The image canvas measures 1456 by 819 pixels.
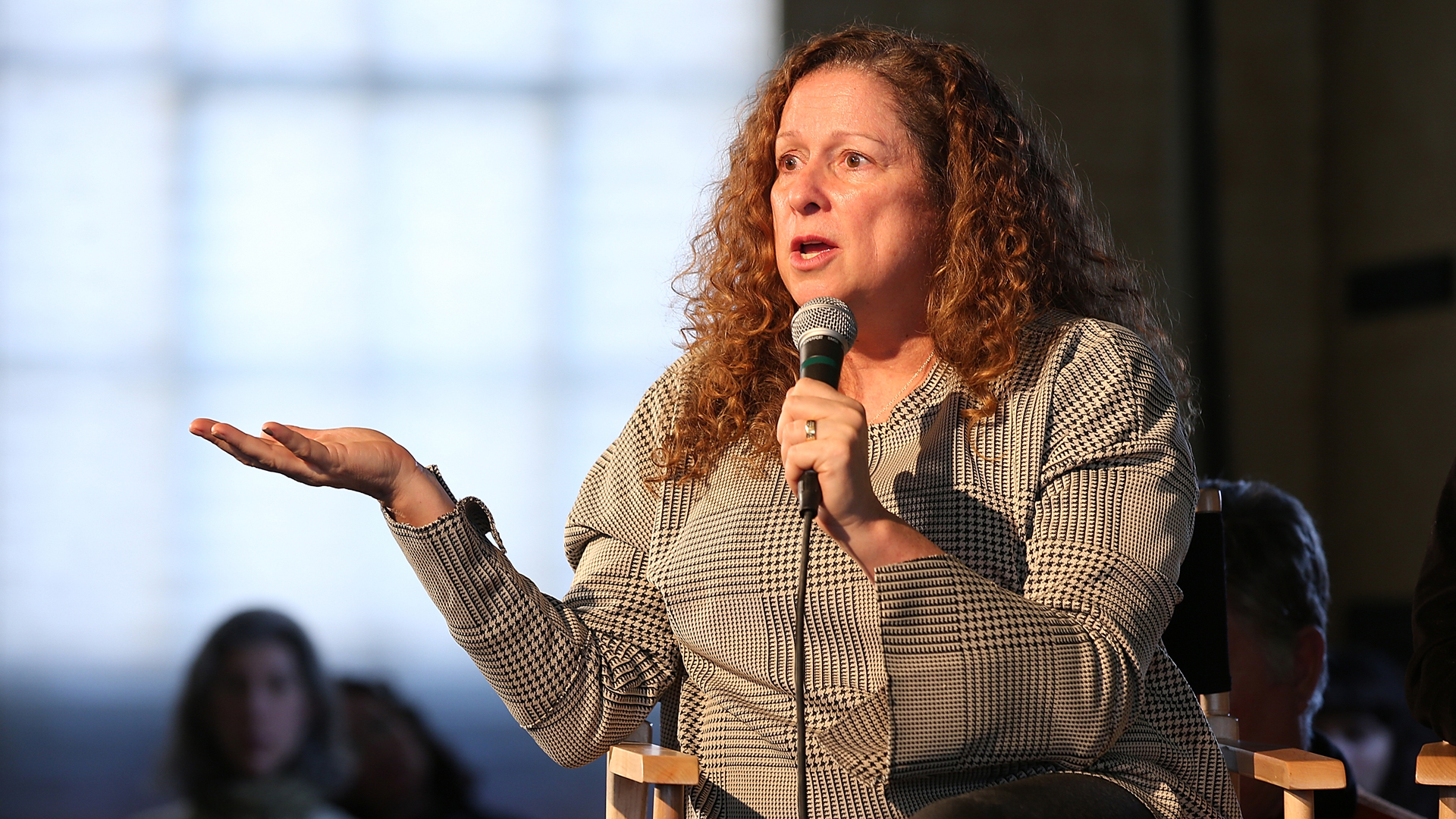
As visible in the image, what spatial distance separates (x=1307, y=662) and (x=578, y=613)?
1.07m

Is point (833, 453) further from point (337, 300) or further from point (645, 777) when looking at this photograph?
point (337, 300)

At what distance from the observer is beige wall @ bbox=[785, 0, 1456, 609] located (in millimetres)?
4855

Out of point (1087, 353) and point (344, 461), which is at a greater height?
point (1087, 353)

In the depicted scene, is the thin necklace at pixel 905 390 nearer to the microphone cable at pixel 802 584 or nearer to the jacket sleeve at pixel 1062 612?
the jacket sleeve at pixel 1062 612

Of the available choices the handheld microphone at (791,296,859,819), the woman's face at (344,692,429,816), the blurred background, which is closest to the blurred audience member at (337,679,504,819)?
the woman's face at (344,692,429,816)

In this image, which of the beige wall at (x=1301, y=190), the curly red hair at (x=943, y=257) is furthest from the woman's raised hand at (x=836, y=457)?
the beige wall at (x=1301, y=190)

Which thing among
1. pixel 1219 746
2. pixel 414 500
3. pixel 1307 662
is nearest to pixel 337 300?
pixel 414 500

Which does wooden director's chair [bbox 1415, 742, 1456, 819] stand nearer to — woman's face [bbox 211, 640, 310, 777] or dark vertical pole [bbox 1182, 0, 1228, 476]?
woman's face [bbox 211, 640, 310, 777]

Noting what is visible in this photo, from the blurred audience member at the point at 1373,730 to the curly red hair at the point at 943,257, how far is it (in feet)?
4.66

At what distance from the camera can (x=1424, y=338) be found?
483 cm

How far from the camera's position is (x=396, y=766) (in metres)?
4.02

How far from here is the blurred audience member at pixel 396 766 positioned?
381cm

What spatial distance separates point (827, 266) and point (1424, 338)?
4166mm

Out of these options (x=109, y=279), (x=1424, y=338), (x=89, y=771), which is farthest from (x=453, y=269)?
(x=1424, y=338)
